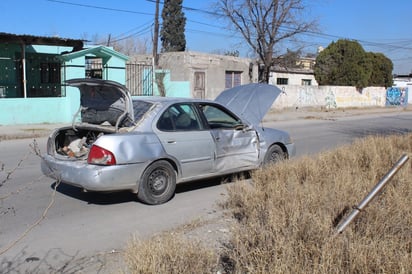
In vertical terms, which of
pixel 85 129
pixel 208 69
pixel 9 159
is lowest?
pixel 9 159

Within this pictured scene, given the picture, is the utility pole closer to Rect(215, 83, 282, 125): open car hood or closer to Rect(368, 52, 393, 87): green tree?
Rect(215, 83, 282, 125): open car hood

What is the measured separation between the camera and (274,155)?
8.30 metres

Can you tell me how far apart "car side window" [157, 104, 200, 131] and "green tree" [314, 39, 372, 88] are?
33577 mm

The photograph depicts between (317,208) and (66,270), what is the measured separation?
256cm

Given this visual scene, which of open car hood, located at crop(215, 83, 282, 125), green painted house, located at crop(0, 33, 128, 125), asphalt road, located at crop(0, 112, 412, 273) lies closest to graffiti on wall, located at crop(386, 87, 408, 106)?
green painted house, located at crop(0, 33, 128, 125)

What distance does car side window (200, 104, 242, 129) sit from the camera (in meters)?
7.37

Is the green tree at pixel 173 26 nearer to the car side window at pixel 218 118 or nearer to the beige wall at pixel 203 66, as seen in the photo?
the beige wall at pixel 203 66

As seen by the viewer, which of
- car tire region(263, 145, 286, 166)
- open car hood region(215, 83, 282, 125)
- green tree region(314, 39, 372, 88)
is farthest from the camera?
green tree region(314, 39, 372, 88)

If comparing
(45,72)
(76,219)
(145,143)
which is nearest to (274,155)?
(145,143)

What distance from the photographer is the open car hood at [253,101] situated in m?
7.97

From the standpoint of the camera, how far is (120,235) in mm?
5121

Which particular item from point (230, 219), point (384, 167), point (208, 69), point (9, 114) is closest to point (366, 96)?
point (208, 69)

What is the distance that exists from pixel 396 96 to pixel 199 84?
92.5 feet

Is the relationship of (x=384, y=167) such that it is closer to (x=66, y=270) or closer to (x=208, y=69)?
(x=66, y=270)
